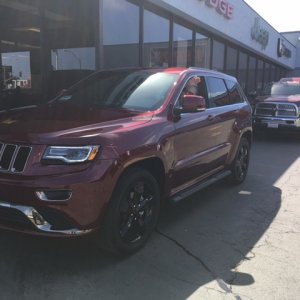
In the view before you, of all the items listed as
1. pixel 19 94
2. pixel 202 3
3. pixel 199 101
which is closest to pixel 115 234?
pixel 199 101

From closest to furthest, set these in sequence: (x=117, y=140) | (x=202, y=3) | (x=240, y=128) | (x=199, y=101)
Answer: (x=117, y=140) < (x=199, y=101) < (x=240, y=128) < (x=202, y=3)

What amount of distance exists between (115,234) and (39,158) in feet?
3.05

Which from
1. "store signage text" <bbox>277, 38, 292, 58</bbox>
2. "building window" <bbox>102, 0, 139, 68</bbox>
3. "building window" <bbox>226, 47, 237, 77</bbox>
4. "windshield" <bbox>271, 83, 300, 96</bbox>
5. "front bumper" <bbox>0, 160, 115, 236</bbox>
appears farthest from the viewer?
"store signage text" <bbox>277, 38, 292, 58</bbox>

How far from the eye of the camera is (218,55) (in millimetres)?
16516

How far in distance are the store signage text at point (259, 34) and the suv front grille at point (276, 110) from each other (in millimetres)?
7195

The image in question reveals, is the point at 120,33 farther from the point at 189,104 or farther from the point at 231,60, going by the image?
the point at 231,60

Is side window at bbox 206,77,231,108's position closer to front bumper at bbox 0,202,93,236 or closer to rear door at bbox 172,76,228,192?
rear door at bbox 172,76,228,192

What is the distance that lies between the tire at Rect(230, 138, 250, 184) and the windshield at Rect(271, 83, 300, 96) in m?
7.70

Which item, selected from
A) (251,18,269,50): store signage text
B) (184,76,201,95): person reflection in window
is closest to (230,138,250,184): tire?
(184,76,201,95): person reflection in window

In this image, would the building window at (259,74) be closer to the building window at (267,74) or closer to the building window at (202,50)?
the building window at (267,74)

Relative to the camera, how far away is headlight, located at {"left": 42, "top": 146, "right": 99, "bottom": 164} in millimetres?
3506

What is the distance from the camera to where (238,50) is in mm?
19109

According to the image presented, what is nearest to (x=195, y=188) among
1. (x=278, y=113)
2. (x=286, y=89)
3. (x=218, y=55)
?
(x=278, y=113)

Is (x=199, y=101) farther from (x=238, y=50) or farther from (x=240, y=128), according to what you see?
(x=238, y=50)
